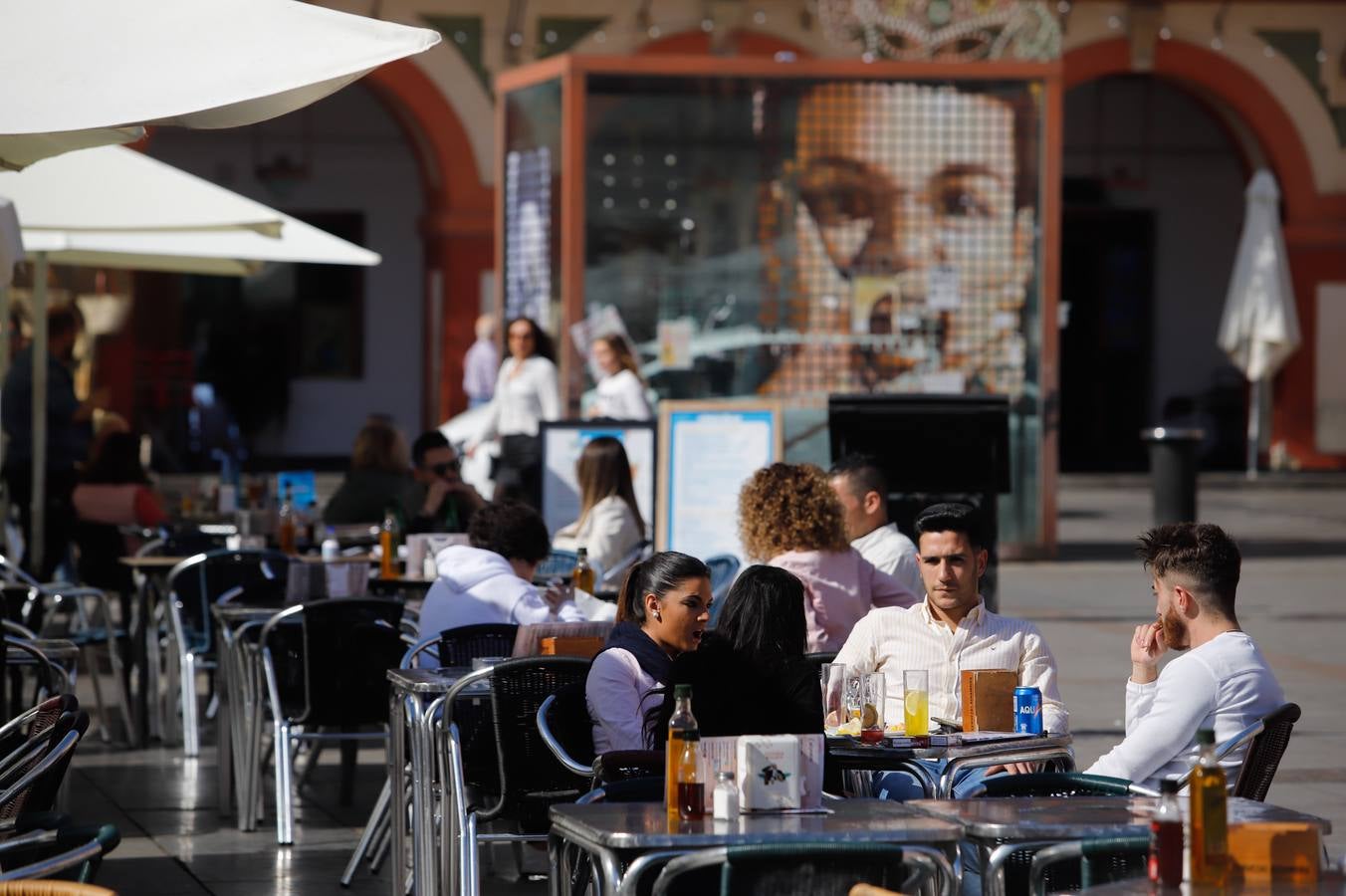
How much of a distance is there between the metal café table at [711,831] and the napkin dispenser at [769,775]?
0.03 m

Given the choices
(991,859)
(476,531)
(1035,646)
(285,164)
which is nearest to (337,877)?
(476,531)

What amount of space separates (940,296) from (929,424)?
217 inches

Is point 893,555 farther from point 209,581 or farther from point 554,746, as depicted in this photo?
point 209,581

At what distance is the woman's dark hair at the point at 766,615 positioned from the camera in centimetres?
498

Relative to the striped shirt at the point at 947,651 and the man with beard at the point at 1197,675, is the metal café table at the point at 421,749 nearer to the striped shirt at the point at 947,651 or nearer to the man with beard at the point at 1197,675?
the striped shirt at the point at 947,651

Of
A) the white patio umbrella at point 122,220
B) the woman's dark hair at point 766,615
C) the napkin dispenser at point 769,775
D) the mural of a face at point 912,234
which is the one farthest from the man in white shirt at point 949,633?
the mural of a face at point 912,234

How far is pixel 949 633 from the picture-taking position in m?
5.94

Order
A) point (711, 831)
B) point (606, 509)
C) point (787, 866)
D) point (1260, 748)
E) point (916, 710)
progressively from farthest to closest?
point (606, 509)
point (916, 710)
point (1260, 748)
point (711, 831)
point (787, 866)

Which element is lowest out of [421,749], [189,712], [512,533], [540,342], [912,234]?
[189,712]

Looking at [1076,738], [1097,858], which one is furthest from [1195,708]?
[1076,738]

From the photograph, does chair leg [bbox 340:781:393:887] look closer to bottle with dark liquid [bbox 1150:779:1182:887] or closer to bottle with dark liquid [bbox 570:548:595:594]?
bottle with dark liquid [bbox 570:548:595:594]

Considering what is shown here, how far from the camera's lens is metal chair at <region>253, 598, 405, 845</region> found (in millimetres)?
7277

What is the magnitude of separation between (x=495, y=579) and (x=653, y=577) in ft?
5.37

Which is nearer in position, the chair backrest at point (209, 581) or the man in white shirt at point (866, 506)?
the man in white shirt at point (866, 506)
